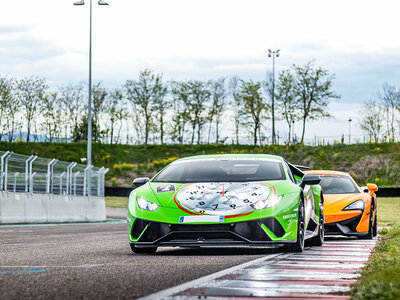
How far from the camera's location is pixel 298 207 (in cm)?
898

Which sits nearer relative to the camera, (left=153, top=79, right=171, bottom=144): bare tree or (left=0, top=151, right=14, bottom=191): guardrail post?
(left=0, top=151, right=14, bottom=191): guardrail post

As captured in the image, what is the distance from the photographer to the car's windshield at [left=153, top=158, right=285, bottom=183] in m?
9.30

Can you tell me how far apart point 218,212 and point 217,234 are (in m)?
0.26

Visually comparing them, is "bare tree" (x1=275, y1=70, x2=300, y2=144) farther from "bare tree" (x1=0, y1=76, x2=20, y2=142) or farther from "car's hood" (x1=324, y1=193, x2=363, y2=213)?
"car's hood" (x1=324, y1=193, x2=363, y2=213)

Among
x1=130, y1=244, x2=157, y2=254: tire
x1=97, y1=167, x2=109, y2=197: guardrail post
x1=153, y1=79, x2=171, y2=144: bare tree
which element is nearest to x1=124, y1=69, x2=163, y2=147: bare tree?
x1=153, y1=79, x2=171, y2=144: bare tree

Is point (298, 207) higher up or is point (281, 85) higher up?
point (281, 85)

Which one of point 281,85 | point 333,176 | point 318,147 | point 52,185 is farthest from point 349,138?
point 333,176

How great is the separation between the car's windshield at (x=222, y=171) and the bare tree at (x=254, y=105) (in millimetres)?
67644

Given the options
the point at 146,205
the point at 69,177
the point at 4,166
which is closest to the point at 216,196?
the point at 146,205

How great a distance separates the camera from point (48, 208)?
27469 mm

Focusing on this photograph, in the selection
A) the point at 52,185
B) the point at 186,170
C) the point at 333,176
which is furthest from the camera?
the point at 52,185

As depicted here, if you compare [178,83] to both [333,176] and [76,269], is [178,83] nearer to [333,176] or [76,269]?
[333,176]

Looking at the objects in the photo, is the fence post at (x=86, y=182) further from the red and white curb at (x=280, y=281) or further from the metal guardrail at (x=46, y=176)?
the red and white curb at (x=280, y=281)

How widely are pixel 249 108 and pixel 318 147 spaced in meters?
8.83
